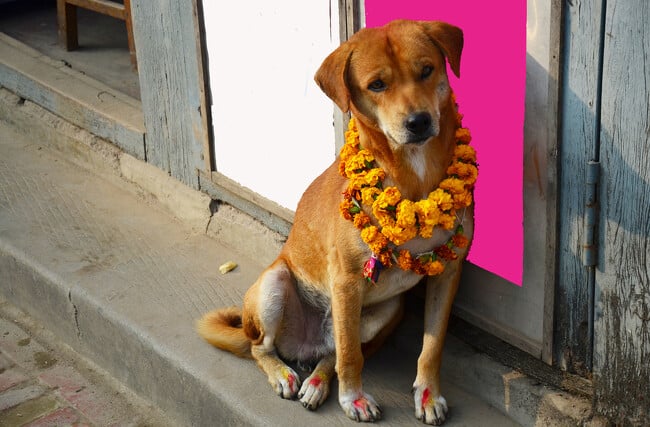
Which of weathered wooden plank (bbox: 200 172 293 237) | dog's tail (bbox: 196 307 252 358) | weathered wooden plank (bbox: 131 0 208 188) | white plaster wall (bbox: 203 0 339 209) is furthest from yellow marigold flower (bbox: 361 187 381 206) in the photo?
weathered wooden plank (bbox: 131 0 208 188)

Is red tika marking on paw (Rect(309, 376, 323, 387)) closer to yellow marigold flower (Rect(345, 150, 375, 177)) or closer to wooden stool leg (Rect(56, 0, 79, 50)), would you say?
yellow marigold flower (Rect(345, 150, 375, 177))

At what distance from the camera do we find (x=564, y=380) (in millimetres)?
4328

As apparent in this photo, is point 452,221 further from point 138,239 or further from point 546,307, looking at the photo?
point 138,239

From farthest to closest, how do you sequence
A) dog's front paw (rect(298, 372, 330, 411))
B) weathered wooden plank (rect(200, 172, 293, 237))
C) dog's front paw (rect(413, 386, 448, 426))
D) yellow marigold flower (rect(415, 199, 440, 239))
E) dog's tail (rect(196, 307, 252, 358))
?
weathered wooden plank (rect(200, 172, 293, 237)) → dog's tail (rect(196, 307, 252, 358)) → dog's front paw (rect(298, 372, 330, 411)) → dog's front paw (rect(413, 386, 448, 426)) → yellow marigold flower (rect(415, 199, 440, 239))

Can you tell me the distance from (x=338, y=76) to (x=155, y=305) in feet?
6.64

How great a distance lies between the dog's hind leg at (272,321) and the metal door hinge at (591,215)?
1.41 m

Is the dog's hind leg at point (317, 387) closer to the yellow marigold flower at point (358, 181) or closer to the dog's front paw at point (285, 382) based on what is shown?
the dog's front paw at point (285, 382)

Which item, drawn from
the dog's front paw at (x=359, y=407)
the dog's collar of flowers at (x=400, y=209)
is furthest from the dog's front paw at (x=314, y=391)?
the dog's collar of flowers at (x=400, y=209)

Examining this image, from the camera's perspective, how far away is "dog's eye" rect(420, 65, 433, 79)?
382cm

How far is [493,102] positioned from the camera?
4.23 m

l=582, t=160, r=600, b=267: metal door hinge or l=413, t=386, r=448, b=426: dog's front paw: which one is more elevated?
l=582, t=160, r=600, b=267: metal door hinge

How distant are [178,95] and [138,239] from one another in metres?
0.87

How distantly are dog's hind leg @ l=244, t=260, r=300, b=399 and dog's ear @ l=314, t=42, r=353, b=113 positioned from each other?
1129 mm

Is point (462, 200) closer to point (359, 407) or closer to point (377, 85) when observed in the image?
point (377, 85)
